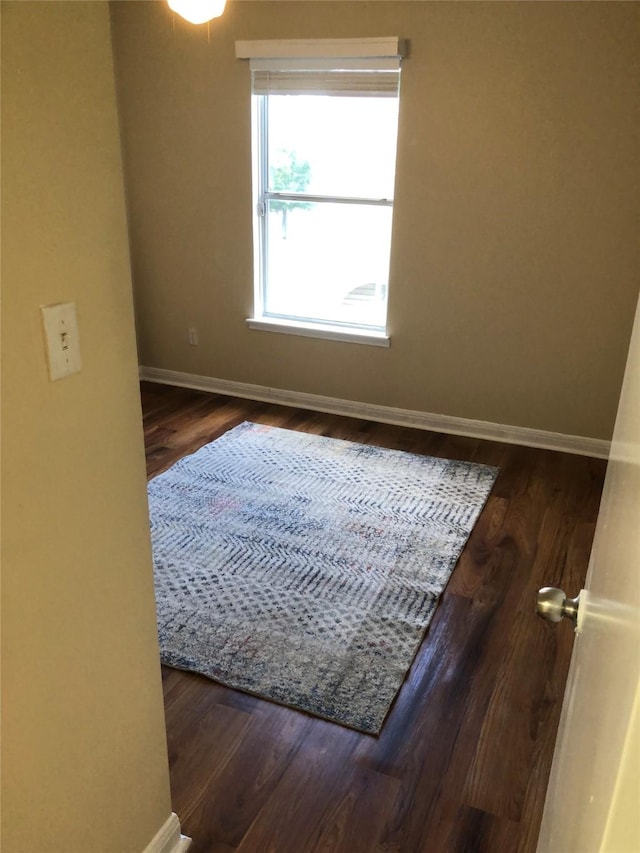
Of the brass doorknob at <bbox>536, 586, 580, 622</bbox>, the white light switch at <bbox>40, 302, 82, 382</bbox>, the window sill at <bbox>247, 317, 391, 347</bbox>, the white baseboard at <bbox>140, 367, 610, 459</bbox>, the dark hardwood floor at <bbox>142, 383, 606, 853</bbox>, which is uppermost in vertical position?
the white light switch at <bbox>40, 302, 82, 382</bbox>

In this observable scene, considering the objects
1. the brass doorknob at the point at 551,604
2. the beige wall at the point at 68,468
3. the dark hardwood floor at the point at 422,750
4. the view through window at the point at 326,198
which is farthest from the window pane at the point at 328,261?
the brass doorknob at the point at 551,604

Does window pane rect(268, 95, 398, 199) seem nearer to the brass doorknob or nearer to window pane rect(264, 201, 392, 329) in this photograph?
window pane rect(264, 201, 392, 329)

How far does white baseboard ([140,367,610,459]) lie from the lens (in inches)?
143

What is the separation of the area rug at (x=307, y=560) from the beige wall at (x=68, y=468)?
2.65ft

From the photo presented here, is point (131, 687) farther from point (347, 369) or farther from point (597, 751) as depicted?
point (347, 369)

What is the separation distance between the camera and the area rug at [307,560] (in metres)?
2.05

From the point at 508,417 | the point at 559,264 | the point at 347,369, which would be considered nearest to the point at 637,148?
the point at 559,264

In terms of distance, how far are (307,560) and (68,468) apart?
5.55ft

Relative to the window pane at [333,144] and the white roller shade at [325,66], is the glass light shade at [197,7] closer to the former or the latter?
the white roller shade at [325,66]

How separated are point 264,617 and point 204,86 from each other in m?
2.99

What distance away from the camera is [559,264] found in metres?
3.35

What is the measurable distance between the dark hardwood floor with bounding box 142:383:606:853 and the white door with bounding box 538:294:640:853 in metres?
0.74

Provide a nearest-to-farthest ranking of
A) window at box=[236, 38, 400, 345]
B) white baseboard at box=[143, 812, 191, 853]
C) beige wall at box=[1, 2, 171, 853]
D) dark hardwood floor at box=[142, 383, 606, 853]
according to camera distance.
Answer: beige wall at box=[1, 2, 171, 853] → white baseboard at box=[143, 812, 191, 853] → dark hardwood floor at box=[142, 383, 606, 853] → window at box=[236, 38, 400, 345]

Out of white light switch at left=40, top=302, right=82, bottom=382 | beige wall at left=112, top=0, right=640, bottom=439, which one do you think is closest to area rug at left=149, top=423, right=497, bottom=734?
beige wall at left=112, top=0, right=640, bottom=439
